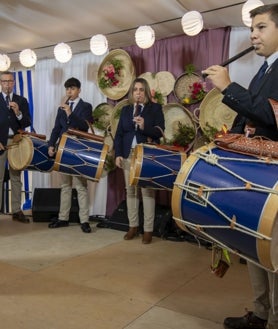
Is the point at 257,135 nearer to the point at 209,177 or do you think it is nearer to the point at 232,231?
the point at 209,177

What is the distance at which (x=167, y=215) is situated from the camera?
362 cm

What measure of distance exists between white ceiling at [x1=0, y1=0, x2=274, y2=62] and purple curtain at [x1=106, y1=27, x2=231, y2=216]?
10 cm

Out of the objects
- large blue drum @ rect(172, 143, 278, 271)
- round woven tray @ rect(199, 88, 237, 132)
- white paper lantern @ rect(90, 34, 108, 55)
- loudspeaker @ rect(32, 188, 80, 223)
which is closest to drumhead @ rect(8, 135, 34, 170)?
loudspeaker @ rect(32, 188, 80, 223)

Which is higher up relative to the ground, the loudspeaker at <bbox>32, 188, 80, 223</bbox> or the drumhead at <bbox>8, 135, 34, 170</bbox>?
the drumhead at <bbox>8, 135, 34, 170</bbox>

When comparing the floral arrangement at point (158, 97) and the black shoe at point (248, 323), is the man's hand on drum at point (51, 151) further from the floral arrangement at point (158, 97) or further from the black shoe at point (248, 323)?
the black shoe at point (248, 323)

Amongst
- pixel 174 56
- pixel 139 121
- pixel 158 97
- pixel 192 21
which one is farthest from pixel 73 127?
pixel 192 21

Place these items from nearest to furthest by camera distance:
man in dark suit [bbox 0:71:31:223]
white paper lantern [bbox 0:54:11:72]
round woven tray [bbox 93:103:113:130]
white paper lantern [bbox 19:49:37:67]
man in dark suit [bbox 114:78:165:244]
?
1. man in dark suit [bbox 114:78:165:244]
2. man in dark suit [bbox 0:71:31:223]
3. round woven tray [bbox 93:103:113:130]
4. white paper lantern [bbox 19:49:37:67]
5. white paper lantern [bbox 0:54:11:72]

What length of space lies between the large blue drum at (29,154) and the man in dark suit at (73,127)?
0.27 ft

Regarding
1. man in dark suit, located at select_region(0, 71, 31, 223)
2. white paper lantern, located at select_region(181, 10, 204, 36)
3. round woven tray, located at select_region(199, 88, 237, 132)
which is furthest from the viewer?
man in dark suit, located at select_region(0, 71, 31, 223)

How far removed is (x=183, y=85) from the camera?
3781 mm

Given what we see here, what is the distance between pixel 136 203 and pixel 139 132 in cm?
67

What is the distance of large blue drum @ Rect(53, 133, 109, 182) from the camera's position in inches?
126

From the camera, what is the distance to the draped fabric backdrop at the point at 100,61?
3559mm

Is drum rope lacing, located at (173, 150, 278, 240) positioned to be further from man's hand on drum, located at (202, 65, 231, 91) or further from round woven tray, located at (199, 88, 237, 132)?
round woven tray, located at (199, 88, 237, 132)
